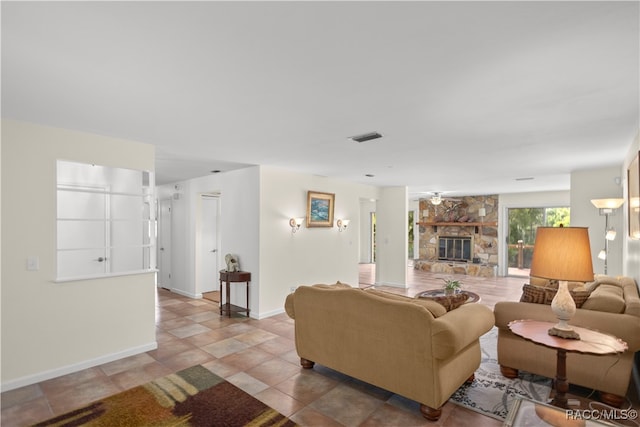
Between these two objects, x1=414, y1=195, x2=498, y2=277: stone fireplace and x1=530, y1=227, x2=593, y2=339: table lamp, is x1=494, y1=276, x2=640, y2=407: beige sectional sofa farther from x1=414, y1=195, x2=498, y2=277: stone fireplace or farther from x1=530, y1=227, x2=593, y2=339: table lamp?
x1=414, y1=195, x2=498, y2=277: stone fireplace

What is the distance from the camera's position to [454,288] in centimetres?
500

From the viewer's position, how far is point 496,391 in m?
2.87

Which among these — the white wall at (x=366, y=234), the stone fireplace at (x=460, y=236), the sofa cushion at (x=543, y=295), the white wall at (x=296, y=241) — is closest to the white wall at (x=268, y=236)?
the white wall at (x=296, y=241)

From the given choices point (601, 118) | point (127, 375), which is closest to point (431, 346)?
point (601, 118)

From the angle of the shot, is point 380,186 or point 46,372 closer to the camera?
point 46,372

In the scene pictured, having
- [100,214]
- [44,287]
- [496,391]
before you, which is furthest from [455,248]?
[44,287]

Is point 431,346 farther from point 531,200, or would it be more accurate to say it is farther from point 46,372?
point 531,200

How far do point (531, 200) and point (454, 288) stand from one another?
18.6ft

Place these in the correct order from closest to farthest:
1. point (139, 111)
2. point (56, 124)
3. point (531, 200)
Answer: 1. point (139, 111)
2. point (56, 124)
3. point (531, 200)

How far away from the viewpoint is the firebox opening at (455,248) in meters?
9.95

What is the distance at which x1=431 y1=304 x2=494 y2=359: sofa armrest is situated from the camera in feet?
7.38

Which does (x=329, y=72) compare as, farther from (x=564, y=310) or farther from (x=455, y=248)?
A: (x=455, y=248)

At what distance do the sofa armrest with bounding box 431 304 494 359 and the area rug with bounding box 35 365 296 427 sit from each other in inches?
48.2

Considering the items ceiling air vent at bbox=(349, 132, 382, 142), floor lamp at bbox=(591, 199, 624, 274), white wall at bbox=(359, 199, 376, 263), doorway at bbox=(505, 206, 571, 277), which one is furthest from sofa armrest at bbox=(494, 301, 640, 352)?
white wall at bbox=(359, 199, 376, 263)
